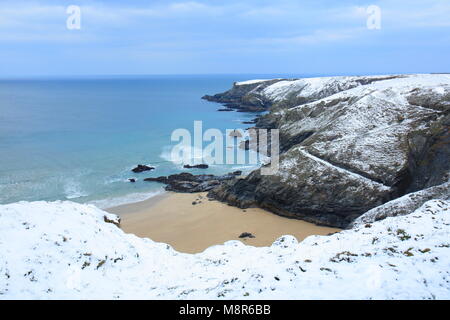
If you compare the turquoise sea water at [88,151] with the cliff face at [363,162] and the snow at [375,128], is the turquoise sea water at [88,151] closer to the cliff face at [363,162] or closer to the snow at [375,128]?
the cliff face at [363,162]

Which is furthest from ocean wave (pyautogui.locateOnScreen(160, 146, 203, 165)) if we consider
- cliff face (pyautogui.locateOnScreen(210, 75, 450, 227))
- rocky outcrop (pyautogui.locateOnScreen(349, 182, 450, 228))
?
rocky outcrop (pyautogui.locateOnScreen(349, 182, 450, 228))

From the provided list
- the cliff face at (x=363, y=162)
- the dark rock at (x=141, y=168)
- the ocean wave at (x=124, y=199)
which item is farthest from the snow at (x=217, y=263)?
the dark rock at (x=141, y=168)

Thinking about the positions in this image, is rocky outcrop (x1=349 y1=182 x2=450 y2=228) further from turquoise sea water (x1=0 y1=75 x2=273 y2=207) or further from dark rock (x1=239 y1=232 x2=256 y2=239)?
turquoise sea water (x1=0 y1=75 x2=273 y2=207)

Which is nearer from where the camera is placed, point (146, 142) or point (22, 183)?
point (22, 183)

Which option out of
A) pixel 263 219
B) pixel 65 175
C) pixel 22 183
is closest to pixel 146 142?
pixel 65 175
